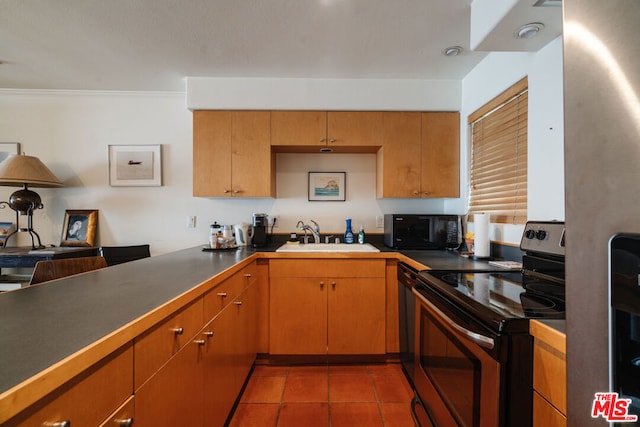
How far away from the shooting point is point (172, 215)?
105 inches

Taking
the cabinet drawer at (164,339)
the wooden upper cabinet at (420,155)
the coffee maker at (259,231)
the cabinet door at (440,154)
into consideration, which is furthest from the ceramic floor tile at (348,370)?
the cabinet door at (440,154)

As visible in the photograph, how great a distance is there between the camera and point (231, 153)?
230cm

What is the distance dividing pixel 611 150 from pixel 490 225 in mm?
1648

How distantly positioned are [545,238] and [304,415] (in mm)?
1580

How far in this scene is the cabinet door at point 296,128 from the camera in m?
2.30

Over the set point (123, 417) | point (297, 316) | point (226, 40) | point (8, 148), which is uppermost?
point (226, 40)

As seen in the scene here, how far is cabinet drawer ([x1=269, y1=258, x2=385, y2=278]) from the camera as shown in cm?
203

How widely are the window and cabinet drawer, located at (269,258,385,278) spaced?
36.1 inches

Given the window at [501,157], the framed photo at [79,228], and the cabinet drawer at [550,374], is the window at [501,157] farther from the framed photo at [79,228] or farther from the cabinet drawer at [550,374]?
the framed photo at [79,228]

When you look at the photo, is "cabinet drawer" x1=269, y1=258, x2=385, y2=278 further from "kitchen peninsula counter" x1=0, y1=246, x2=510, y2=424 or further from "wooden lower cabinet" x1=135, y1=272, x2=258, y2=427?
"kitchen peninsula counter" x1=0, y1=246, x2=510, y2=424

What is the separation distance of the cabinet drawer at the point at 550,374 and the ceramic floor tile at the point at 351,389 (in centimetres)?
123

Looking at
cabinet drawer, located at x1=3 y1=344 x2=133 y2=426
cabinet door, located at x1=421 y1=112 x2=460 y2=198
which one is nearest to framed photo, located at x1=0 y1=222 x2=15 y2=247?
cabinet drawer, located at x1=3 y1=344 x2=133 y2=426

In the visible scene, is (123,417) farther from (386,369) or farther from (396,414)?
(386,369)

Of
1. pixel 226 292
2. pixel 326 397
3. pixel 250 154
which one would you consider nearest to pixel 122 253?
pixel 250 154
